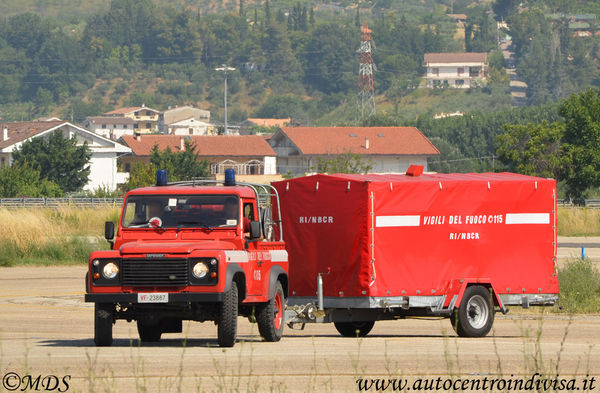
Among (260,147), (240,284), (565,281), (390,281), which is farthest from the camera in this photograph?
(260,147)

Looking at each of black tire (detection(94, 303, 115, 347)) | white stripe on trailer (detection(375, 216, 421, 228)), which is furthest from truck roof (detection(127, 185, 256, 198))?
white stripe on trailer (detection(375, 216, 421, 228))

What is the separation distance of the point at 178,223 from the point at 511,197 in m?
5.86

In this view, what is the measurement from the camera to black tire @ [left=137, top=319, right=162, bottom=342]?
1834cm

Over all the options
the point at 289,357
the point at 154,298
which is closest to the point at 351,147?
the point at 154,298

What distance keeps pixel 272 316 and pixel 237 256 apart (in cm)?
136

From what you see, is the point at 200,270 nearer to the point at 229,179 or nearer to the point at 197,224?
the point at 197,224

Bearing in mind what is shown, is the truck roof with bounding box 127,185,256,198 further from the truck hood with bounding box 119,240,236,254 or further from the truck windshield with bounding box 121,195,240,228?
the truck hood with bounding box 119,240,236,254

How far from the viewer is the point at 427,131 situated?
19100 centimetres

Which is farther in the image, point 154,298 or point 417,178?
point 417,178

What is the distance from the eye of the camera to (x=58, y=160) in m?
107

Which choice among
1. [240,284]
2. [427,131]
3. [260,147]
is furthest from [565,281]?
[427,131]

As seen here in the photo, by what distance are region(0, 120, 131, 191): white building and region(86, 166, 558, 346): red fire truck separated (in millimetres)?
97360

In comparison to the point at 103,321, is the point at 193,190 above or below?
above

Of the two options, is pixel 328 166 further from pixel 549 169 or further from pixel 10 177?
pixel 10 177
